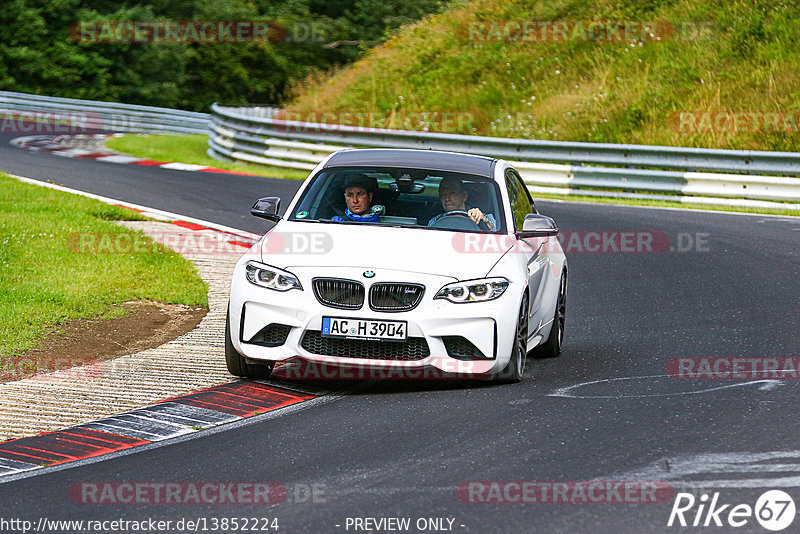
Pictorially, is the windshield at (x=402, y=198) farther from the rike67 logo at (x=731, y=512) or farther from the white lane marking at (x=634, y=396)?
the rike67 logo at (x=731, y=512)

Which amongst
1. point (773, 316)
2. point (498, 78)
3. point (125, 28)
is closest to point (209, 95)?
point (125, 28)

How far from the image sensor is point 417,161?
9.11m

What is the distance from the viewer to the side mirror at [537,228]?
8.56m

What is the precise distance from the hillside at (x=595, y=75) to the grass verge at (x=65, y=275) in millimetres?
14022

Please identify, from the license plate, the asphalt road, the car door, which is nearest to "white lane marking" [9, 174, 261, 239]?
the asphalt road

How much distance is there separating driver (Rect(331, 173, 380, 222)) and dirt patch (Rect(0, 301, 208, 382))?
200 centimetres

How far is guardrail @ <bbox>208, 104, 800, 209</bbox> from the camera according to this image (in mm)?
20469

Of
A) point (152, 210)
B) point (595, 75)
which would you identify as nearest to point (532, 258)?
point (152, 210)

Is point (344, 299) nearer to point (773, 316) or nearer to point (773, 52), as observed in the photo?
point (773, 316)

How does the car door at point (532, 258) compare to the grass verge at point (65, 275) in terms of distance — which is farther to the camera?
the grass verge at point (65, 275)

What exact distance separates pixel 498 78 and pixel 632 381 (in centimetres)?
2440

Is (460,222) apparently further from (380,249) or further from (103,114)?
(103,114)

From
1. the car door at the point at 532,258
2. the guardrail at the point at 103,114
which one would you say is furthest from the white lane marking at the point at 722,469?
the guardrail at the point at 103,114

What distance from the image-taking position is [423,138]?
24.2 metres
